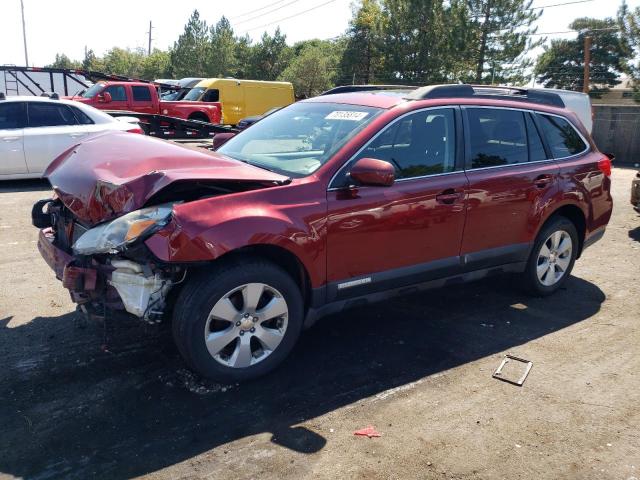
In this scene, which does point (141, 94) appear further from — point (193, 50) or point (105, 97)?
point (193, 50)

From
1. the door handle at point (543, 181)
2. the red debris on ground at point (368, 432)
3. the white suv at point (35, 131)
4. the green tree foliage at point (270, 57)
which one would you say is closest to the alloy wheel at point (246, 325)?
the red debris on ground at point (368, 432)

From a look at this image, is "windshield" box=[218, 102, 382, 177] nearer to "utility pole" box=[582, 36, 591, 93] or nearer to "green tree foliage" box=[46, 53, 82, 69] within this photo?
"utility pole" box=[582, 36, 591, 93]

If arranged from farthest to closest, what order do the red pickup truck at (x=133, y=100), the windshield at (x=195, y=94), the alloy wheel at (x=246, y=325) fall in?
the windshield at (x=195, y=94), the red pickup truck at (x=133, y=100), the alloy wheel at (x=246, y=325)

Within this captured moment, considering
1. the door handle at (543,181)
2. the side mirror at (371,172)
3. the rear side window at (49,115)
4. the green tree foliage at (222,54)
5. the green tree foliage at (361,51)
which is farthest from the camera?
the green tree foliage at (222,54)

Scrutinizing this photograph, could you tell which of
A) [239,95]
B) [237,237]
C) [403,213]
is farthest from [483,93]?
[239,95]

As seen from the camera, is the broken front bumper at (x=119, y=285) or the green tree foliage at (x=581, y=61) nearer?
the broken front bumper at (x=119, y=285)

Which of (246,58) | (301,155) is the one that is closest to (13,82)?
(301,155)

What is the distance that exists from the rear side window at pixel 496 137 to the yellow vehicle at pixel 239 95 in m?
Result: 18.2

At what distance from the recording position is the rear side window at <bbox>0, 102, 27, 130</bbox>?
943cm

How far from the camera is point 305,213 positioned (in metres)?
3.70

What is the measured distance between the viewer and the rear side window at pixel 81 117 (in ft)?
32.6

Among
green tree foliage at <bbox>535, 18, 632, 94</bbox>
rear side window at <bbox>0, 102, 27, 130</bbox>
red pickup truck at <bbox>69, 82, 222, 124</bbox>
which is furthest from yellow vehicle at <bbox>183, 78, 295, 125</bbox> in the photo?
green tree foliage at <bbox>535, 18, 632, 94</bbox>

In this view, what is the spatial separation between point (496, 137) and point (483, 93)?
0.44 m

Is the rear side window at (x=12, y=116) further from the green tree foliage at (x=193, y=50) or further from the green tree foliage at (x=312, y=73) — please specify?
the green tree foliage at (x=193, y=50)
